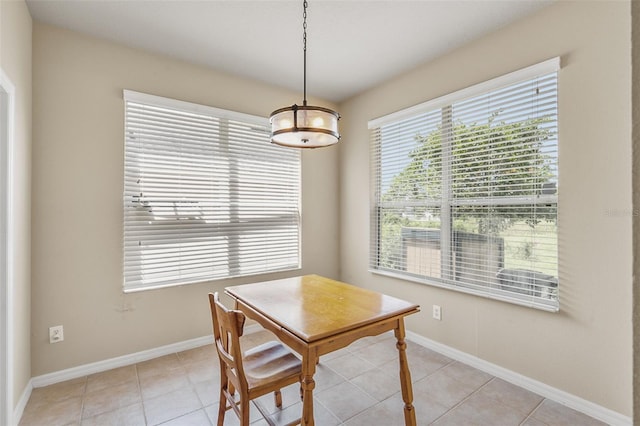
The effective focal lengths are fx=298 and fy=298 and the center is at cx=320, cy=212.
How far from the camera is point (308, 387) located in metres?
1.32

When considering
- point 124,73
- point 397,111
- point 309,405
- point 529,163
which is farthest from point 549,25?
point 124,73

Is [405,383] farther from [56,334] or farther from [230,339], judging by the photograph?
[56,334]

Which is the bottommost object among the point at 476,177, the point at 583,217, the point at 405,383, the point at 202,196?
the point at 405,383

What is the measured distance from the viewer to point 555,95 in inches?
80.0

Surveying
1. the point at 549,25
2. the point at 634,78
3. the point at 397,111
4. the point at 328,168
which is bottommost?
the point at 634,78

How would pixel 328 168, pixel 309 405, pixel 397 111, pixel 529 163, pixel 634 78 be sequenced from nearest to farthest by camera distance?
pixel 634 78, pixel 309 405, pixel 529 163, pixel 397 111, pixel 328 168

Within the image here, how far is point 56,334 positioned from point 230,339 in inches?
71.4

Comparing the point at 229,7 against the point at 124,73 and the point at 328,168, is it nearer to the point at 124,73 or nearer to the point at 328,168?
the point at 124,73

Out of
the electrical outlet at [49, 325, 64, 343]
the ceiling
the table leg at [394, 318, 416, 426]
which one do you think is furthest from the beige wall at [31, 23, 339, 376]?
the table leg at [394, 318, 416, 426]

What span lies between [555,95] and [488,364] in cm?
206

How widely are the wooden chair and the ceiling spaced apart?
199cm

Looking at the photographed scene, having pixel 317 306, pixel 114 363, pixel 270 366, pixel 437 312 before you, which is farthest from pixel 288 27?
pixel 114 363

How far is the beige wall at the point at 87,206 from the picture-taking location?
2209 mm

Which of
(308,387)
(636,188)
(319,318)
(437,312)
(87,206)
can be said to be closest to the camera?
(636,188)
